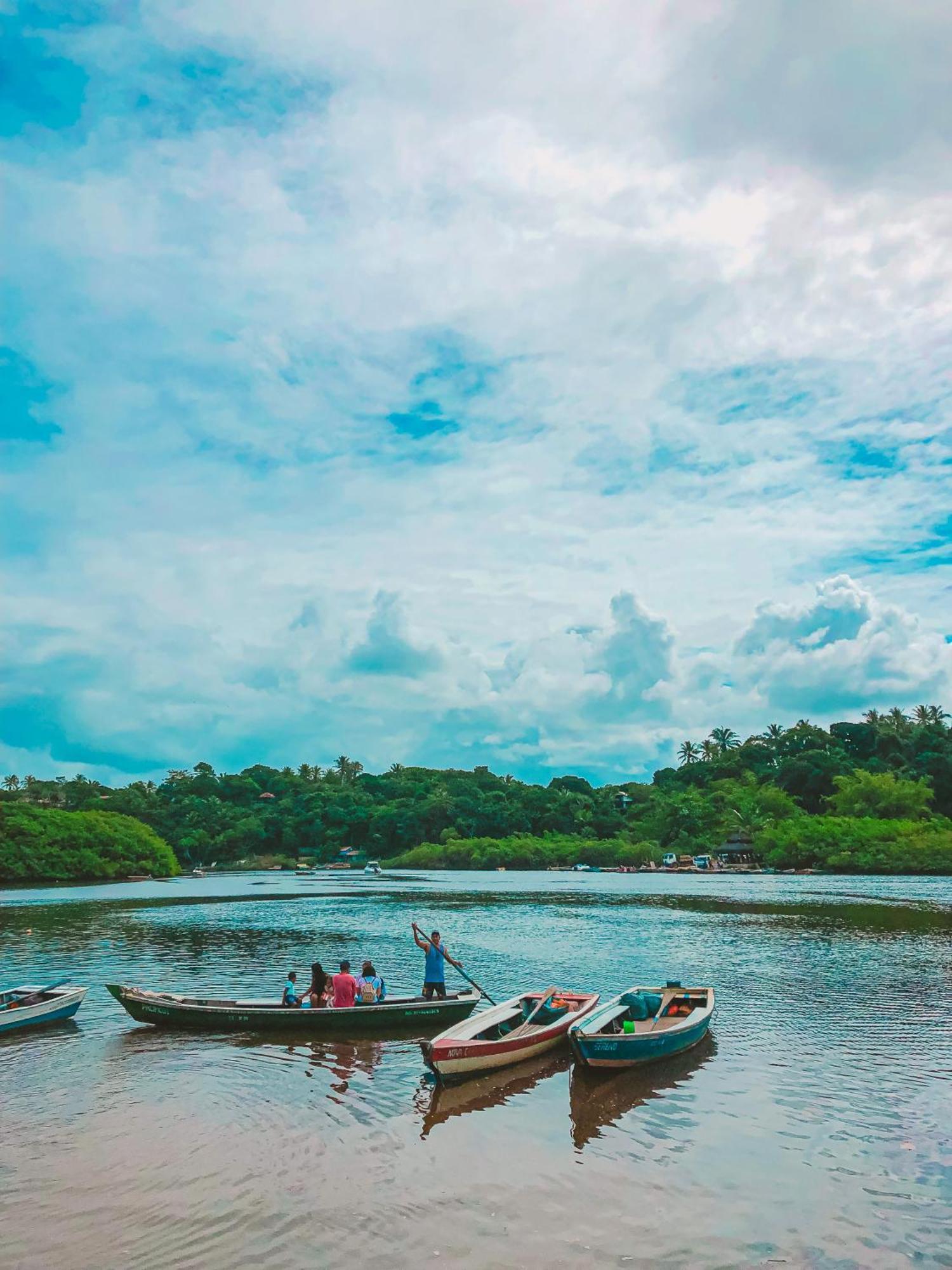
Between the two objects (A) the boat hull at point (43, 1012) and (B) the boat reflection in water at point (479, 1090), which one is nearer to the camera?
(B) the boat reflection in water at point (479, 1090)

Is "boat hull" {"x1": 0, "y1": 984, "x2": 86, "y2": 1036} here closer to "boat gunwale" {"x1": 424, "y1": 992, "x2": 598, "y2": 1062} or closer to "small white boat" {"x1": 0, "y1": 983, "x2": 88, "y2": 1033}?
"small white boat" {"x1": 0, "y1": 983, "x2": 88, "y2": 1033}

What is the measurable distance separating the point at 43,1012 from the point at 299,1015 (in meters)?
6.71

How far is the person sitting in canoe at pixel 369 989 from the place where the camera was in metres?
21.5

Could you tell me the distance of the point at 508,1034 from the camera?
19.2 m

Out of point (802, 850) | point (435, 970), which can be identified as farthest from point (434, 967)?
point (802, 850)

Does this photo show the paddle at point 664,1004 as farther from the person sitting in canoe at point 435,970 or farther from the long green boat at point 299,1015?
the person sitting in canoe at point 435,970

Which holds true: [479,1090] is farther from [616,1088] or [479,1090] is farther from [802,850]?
[802,850]

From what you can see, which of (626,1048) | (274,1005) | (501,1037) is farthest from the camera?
Result: (274,1005)

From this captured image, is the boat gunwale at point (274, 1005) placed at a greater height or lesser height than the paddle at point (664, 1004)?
greater

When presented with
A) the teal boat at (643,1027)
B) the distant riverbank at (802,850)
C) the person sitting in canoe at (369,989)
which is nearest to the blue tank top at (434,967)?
the person sitting in canoe at (369,989)

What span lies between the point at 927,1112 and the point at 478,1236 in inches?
356

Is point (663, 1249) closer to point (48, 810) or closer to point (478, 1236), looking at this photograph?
point (478, 1236)

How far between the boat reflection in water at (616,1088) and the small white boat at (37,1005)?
1304 cm

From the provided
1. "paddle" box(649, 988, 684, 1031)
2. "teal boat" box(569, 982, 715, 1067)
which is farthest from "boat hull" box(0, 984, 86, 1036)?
"paddle" box(649, 988, 684, 1031)
